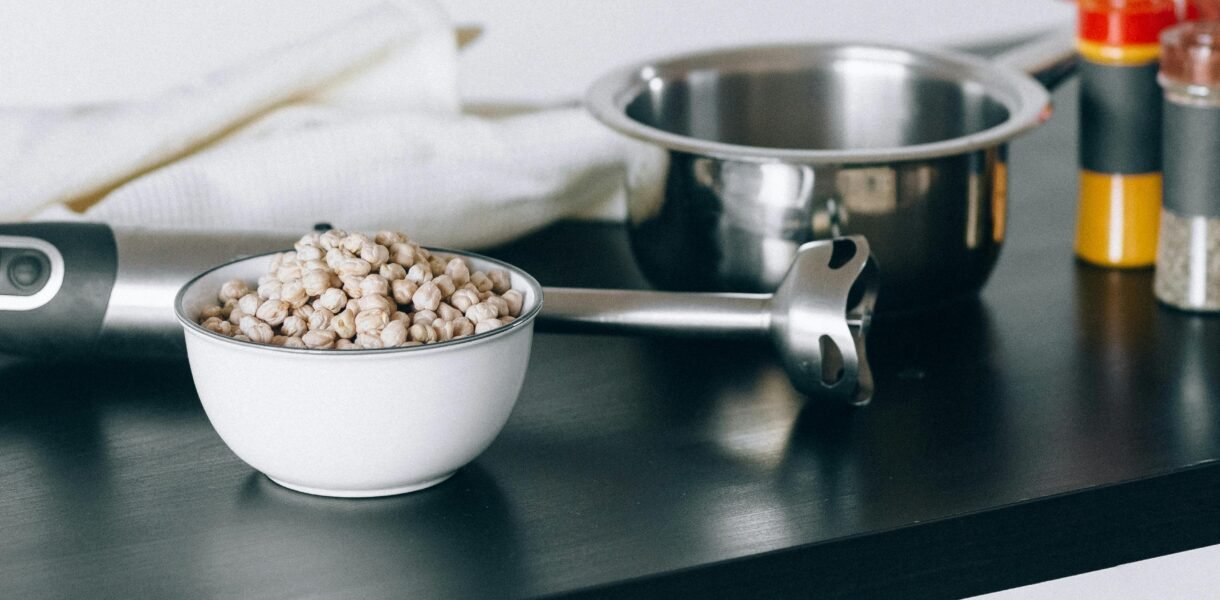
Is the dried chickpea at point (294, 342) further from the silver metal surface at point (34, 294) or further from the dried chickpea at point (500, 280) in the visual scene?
the silver metal surface at point (34, 294)

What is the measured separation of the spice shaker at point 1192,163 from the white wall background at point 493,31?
830mm

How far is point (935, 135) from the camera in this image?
103 centimetres

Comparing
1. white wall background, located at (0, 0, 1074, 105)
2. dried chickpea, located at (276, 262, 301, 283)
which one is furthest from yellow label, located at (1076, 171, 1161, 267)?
white wall background, located at (0, 0, 1074, 105)

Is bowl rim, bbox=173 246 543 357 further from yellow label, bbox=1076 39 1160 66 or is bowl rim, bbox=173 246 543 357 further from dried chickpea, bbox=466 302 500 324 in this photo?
yellow label, bbox=1076 39 1160 66

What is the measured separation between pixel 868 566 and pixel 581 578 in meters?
0.14

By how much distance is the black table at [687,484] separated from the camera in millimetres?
645

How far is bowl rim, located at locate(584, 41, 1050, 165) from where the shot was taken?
83cm

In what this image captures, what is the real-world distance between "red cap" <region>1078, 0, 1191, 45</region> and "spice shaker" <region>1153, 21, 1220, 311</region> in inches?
2.0

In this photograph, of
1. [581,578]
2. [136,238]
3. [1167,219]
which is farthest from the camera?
[1167,219]

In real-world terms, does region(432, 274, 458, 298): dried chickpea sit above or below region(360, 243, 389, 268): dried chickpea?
below

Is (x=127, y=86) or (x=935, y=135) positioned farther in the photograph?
(x=127, y=86)

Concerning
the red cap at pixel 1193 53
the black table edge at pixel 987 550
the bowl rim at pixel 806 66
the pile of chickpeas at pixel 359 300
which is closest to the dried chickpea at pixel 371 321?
the pile of chickpeas at pixel 359 300

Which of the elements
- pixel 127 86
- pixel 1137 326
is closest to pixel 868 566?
pixel 1137 326

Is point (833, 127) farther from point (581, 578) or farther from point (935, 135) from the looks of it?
point (581, 578)
